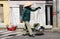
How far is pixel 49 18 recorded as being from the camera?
14680 millimetres

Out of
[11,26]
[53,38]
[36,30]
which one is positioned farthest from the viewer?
[11,26]

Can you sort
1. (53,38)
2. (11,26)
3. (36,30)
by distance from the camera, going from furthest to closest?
1. (11,26)
2. (36,30)
3. (53,38)

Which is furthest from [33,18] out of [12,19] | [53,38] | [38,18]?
[53,38]

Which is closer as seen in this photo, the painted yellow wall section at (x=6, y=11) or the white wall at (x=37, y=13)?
the white wall at (x=37, y=13)

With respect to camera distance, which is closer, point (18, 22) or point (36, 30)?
point (36, 30)

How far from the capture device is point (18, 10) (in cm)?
1482

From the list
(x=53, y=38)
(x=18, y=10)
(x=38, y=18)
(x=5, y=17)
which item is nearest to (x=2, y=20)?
(x=5, y=17)

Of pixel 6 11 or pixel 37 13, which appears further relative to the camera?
pixel 6 11

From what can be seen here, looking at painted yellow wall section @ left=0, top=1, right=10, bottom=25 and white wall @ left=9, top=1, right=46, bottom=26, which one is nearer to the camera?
white wall @ left=9, top=1, right=46, bottom=26

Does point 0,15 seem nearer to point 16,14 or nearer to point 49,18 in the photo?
point 16,14

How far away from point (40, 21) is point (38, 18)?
0.23 meters

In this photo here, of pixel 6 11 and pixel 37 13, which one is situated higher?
pixel 6 11

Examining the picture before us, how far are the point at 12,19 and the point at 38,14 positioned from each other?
166 centimetres

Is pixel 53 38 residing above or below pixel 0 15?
below
